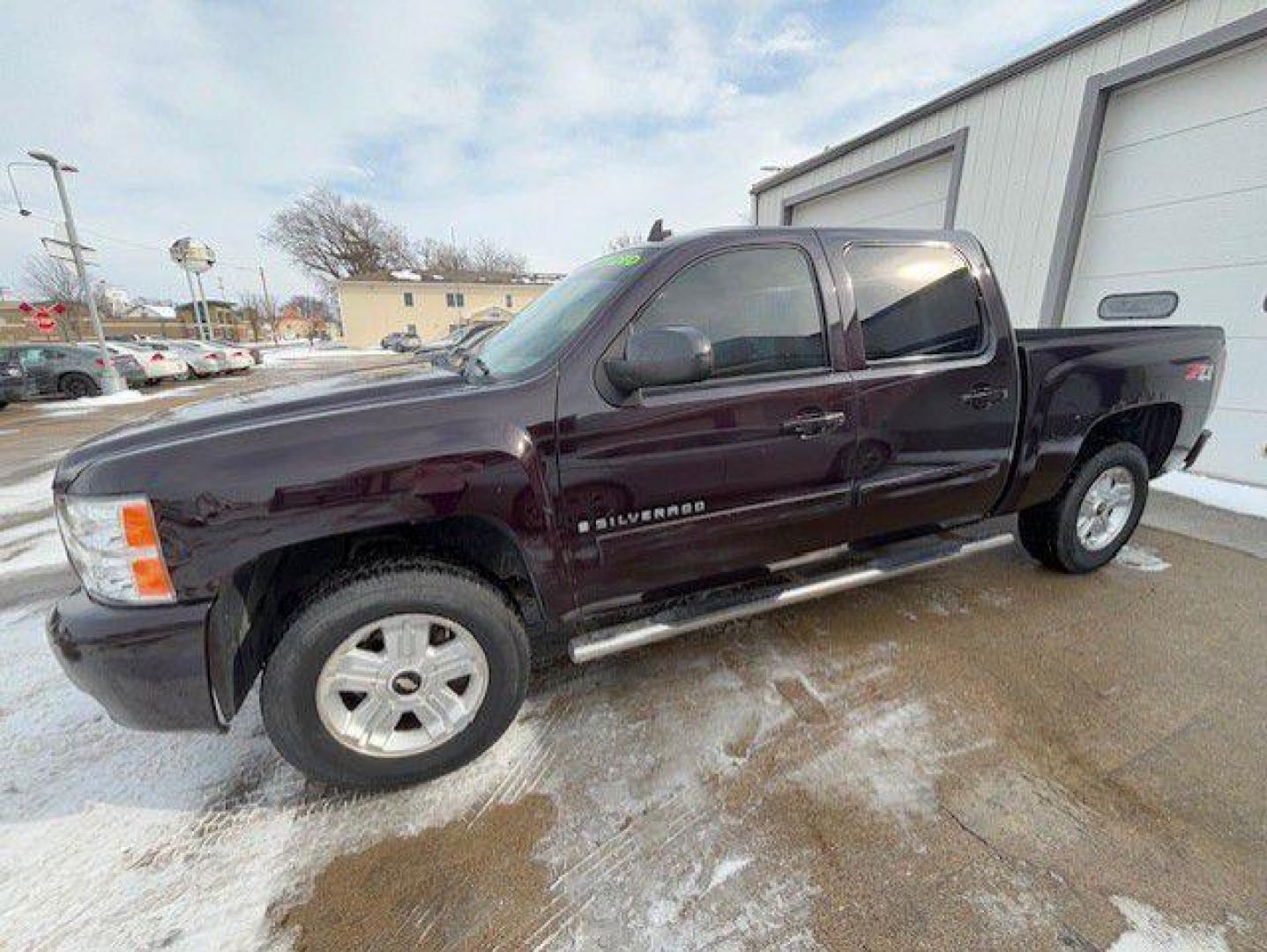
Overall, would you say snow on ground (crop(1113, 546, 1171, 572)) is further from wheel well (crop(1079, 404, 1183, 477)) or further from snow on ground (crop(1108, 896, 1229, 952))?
snow on ground (crop(1108, 896, 1229, 952))

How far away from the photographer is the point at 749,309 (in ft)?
7.69

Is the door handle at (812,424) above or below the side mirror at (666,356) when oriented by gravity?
below

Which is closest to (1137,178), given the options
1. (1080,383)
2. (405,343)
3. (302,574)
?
(1080,383)

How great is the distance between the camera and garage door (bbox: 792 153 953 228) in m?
7.46

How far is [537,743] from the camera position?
2.27 metres

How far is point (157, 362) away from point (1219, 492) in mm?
22923

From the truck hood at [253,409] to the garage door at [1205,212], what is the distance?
248 inches

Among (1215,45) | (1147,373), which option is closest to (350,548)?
(1147,373)

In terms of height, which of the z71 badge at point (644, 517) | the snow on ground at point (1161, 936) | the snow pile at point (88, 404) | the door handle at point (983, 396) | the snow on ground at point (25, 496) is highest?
the door handle at point (983, 396)

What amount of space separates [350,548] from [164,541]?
0.53 metres

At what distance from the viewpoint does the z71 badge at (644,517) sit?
6.86 ft

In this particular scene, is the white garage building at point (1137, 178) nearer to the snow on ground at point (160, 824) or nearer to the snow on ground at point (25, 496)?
the snow on ground at point (160, 824)

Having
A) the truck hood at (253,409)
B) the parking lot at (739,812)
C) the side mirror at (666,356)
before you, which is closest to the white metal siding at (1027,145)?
the parking lot at (739,812)

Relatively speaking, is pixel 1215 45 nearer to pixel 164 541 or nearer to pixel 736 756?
pixel 736 756
